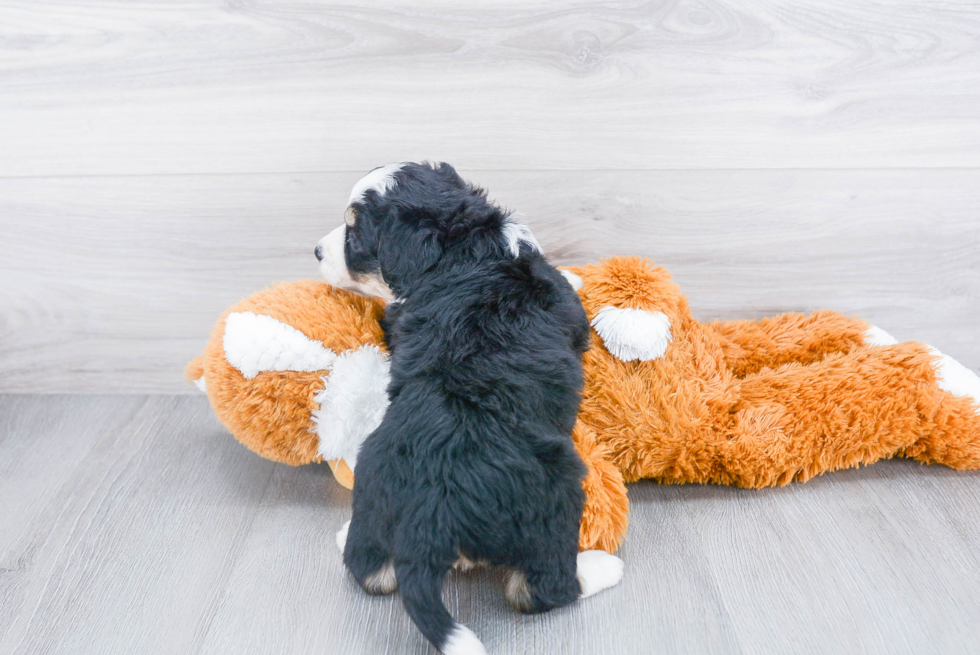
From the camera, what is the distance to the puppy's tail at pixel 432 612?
0.77 meters

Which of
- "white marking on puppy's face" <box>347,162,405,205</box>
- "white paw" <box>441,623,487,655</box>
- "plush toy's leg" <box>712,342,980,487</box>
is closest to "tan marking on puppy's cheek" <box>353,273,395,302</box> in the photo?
"white marking on puppy's face" <box>347,162,405,205</box>

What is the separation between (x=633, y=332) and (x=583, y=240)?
A: 315 mm

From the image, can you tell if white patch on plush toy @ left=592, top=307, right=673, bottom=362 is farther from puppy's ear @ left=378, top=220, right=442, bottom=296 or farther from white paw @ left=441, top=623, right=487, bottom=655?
white paw @ left=441, top=623, right=487, bottom=655

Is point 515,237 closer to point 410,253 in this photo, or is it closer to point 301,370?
point 410,253

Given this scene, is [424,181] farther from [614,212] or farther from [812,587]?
[812,587]

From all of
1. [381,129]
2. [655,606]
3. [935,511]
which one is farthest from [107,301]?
[935,511]

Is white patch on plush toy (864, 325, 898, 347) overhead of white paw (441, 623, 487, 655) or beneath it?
overhead

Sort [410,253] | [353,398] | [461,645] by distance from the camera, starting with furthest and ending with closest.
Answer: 1. [353,398]
2. [410,253]
3. [461,645]

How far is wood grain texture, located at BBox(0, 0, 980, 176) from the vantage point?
1195 mm

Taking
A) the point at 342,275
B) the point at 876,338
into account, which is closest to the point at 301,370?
the point at 342,275

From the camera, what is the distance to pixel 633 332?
3.48 feet

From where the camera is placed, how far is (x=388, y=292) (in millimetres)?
988

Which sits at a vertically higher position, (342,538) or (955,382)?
(955,382)

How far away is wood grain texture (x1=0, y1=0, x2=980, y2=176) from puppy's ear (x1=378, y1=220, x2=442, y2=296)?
390 mm
